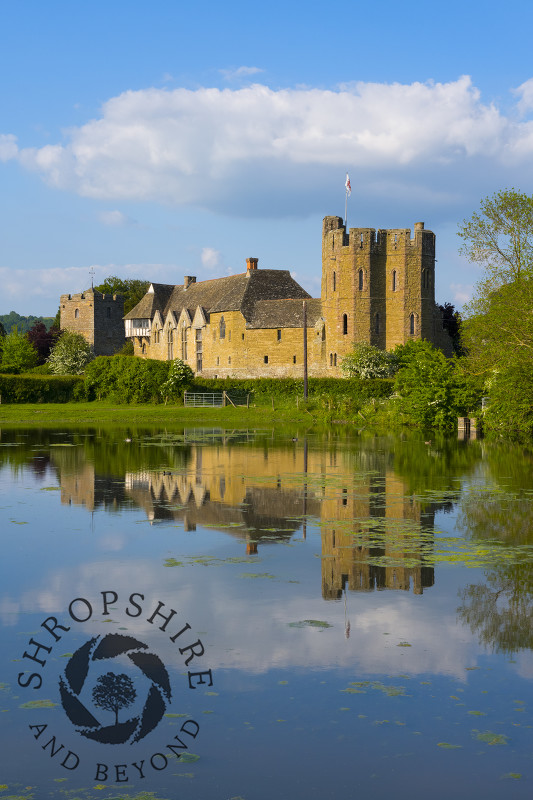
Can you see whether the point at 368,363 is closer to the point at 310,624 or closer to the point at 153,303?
the point at 153,303

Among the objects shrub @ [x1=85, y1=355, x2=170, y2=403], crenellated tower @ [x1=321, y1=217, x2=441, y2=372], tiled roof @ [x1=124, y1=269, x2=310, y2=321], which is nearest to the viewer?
shrub @ [x1=85, y1=355, x2=170, y2=403]

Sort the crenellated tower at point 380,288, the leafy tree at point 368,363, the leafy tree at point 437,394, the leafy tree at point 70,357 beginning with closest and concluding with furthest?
the leafy tree at point 437,394 → the leafy tree at point 368,363 → the crenellated tower at point 380,288 → the leafy tree at point 70,357

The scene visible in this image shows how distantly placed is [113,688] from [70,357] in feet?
303

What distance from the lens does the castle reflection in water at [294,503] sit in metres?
12.9

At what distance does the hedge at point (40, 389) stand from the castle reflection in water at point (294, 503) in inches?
1655

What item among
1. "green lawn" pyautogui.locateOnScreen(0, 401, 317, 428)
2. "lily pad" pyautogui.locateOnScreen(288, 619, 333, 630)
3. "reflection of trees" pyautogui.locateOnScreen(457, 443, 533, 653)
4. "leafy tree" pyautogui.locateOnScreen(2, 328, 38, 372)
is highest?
"leafy tree" pyautogui.locateOnScreen(2, 328, 38, 372)

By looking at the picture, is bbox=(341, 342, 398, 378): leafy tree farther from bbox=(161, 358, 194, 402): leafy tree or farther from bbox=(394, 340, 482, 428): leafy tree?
bbox=(394, 340, 482, 428): leafy tree

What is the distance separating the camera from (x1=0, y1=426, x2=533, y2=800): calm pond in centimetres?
663

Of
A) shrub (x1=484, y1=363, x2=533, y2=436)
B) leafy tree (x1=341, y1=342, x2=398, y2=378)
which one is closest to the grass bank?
shrub (x1=484, y1=363, x2=533, y2=436)

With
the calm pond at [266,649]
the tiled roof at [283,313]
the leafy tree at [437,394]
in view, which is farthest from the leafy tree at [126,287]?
the calm pond at [266,649]

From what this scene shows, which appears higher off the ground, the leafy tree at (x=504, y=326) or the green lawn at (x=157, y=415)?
the leafy tree at (x=504, y=326)

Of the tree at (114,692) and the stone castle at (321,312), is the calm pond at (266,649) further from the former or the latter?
the stone castle at (321,312)

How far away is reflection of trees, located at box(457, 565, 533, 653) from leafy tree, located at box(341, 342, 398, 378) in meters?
62.1

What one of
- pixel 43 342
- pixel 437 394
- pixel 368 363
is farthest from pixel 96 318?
pixel 437 394
